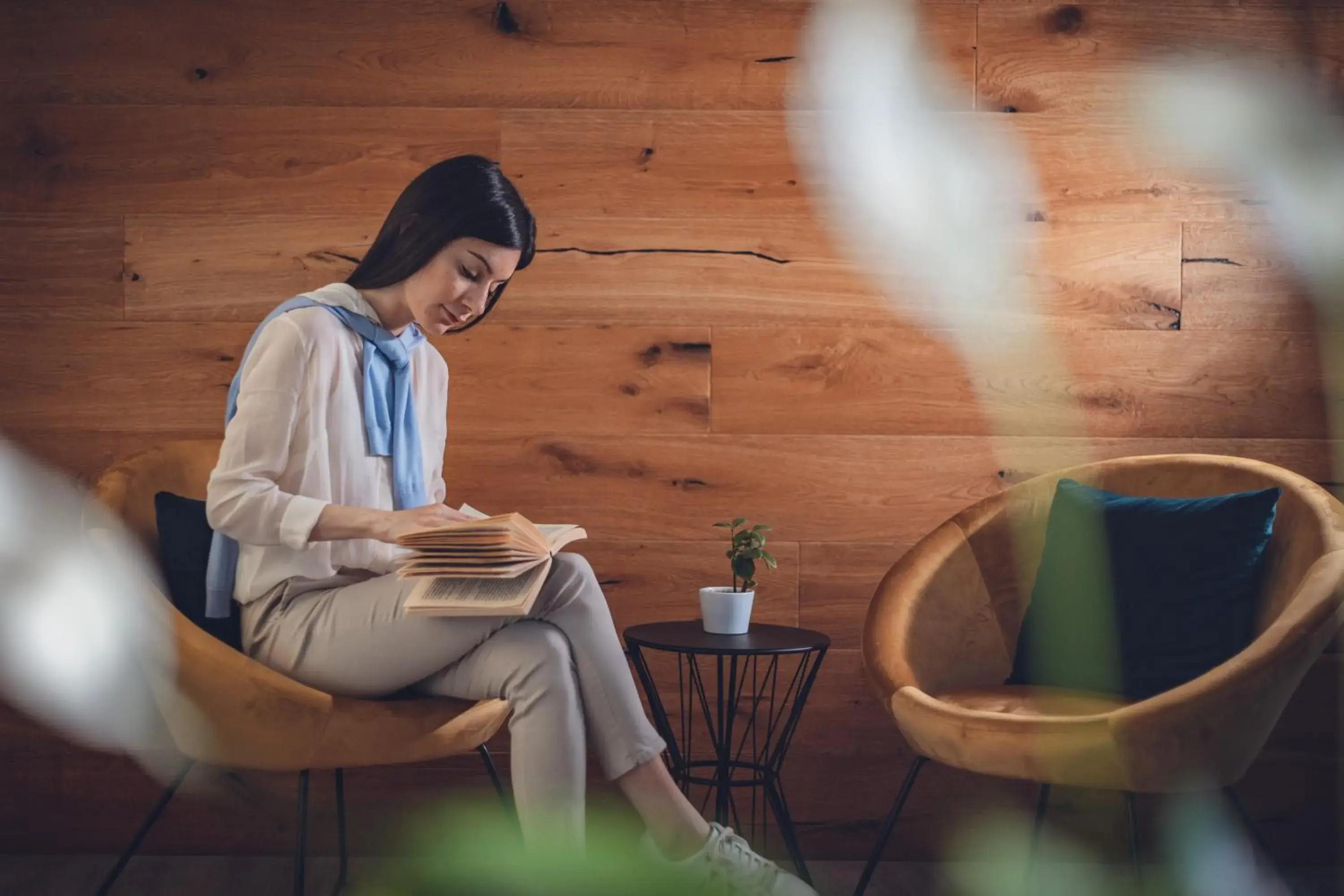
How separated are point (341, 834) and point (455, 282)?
1095mm

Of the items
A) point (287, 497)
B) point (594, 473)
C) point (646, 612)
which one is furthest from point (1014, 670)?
point (287, 497)

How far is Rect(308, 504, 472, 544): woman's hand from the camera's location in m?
1.72

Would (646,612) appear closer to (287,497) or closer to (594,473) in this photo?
(594,473)

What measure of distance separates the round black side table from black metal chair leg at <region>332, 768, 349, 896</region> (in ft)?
1.97

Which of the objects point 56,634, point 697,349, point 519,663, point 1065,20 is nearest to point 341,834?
point 56,634

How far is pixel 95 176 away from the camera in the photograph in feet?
7.87

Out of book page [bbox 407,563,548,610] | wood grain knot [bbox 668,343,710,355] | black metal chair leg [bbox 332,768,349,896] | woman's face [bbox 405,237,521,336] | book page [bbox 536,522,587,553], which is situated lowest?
black metal chair leg [bbox 332,768,349,896]

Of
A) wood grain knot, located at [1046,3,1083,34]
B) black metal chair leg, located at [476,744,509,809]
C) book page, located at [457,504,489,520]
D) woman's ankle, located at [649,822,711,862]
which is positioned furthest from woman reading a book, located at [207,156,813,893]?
wood grain knot, located at [1046,3,1083,34]

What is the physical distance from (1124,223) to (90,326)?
7.00 ft

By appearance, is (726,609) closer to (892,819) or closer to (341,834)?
(892,819)

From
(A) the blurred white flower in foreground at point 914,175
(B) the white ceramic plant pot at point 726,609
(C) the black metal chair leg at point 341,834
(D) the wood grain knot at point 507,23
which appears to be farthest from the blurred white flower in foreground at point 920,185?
(C) the black metal chair leg at point 341,834

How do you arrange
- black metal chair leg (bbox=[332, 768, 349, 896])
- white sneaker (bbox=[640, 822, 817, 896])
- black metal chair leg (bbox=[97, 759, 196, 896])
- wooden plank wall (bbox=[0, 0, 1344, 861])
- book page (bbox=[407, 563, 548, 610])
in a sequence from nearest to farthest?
1. book page (bbox=[407, 563, 548, 610])
2. white sneaker (bbox=[640, 822, 817, 896])
3. black metal chair leg (bbox=[97, 759, 196, 896])
4. black metal chair leg (bbox=[332, 768, 349, 896])
5. wooden plank wall (bbox=[0, 0, 1344, 861])

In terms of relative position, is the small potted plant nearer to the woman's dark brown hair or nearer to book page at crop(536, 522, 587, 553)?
book page at crop(536, 522, 587, 553)

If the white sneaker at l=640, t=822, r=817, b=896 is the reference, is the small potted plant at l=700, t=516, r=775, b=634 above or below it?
above
